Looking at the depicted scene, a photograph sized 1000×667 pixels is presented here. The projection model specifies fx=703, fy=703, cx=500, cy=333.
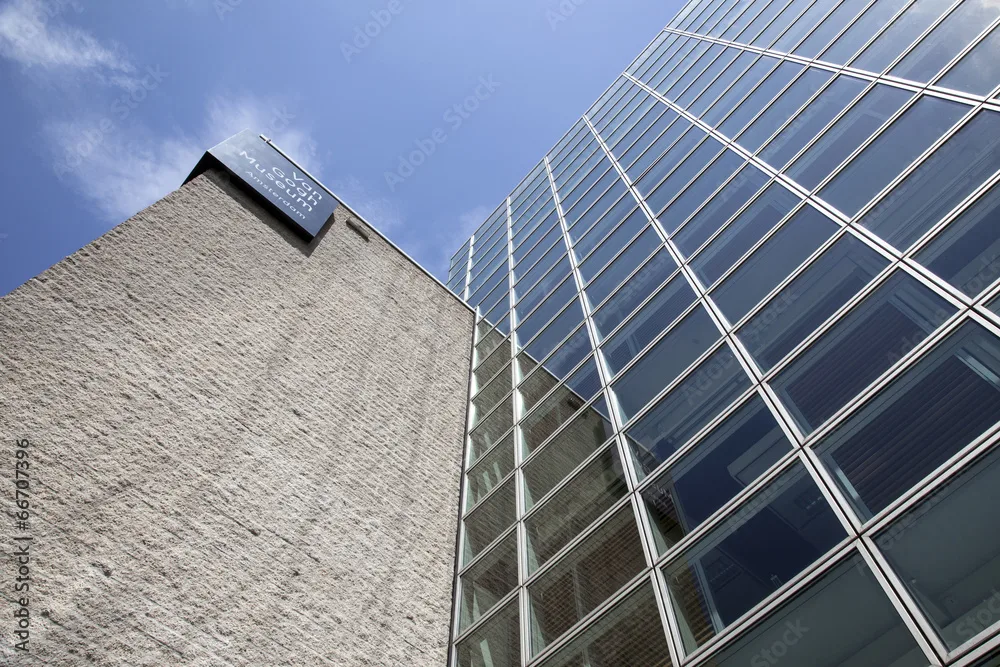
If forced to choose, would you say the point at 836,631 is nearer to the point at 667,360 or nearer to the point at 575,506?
the point at 575,506

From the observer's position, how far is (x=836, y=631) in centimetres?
501

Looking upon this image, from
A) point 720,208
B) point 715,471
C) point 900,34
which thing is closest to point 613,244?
point 720,208

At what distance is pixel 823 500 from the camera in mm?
5629

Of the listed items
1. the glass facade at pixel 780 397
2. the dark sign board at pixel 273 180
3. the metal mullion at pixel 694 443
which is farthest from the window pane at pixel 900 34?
the dark sign board at pixel 273 180

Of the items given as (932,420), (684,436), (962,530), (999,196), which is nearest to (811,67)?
(999,196)

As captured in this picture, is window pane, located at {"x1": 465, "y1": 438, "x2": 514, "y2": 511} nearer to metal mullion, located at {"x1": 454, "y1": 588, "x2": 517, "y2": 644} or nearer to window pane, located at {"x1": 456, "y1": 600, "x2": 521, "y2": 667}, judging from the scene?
metal mullion, located at {"x1": 454, "y1": 588, "x2": 517, "y2": 644}

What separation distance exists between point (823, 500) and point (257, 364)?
25.8 ft

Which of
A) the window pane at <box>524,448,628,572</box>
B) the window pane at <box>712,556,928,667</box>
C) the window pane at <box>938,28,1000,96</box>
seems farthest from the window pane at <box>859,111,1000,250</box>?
the window pane at <box>524,448,628,572</box>

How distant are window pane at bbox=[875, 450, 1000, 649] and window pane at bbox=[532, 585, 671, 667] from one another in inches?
89.5

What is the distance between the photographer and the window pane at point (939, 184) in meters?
7.02

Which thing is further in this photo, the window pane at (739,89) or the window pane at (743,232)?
the window pane at (739,89)

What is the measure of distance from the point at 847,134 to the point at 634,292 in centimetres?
376

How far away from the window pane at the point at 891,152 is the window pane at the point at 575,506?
4151mm

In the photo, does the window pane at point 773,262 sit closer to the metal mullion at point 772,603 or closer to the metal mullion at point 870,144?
the metal mullion at point 870,144
